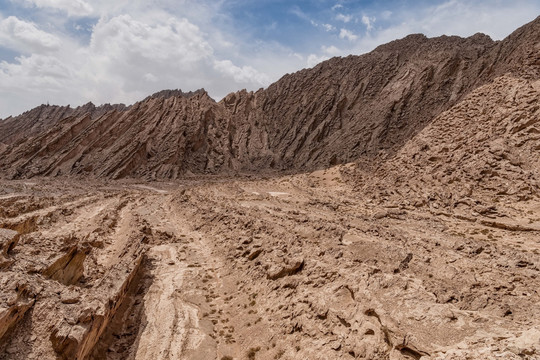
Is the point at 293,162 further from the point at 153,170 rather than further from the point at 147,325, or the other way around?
the point at 147,325

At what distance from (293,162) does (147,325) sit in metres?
46.2

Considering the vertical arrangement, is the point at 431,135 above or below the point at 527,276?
above

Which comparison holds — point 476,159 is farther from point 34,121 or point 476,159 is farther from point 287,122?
point 34,121

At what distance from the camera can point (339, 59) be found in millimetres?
68125

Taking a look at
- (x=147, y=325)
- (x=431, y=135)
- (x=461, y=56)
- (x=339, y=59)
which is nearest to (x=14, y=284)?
(x=147, y=325)

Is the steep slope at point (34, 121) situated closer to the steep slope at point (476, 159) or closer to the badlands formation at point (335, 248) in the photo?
the badlands formation at point (335, 248)

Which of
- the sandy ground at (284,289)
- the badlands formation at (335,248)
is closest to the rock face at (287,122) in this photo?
the badlands formation at (335,248)

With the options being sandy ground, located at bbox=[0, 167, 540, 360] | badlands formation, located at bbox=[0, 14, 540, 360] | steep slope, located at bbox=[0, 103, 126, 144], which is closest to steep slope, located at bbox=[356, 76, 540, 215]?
badlands formation, located at bbox=[0, 14, 540, 360]

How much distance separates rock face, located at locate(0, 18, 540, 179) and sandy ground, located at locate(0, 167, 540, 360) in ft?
91.3

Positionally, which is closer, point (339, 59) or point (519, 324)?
point (519, 324)

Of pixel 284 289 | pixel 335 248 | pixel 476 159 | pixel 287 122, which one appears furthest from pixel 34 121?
pixel 284 289

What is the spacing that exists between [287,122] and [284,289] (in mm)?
53772

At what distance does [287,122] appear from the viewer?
211 ft

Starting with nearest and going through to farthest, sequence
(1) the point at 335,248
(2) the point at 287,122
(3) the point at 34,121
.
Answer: (1) the point at 335,248 → (2) the point at 287,122 → (3) the point at 34,121
